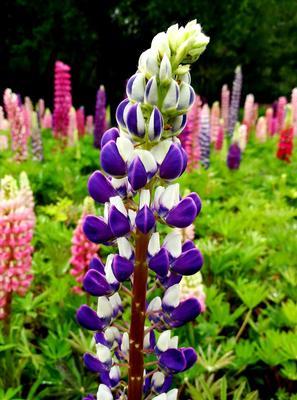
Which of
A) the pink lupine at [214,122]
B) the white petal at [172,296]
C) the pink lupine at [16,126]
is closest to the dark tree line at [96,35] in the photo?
the pink lupine at [214,122]

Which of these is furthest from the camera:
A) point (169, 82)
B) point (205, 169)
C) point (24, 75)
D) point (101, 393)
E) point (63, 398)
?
point (24, 75)

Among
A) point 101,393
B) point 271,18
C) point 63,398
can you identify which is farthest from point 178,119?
point 271,18

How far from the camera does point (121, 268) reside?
4.42 feet

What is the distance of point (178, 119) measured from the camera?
1341 millimetres

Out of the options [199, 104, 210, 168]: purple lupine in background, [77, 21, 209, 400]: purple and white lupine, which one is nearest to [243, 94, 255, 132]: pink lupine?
[199, 104, 210, 168]: purple lupine in background

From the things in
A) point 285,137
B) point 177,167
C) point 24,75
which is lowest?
point 177,167

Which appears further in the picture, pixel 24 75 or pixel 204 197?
pixel 24 75

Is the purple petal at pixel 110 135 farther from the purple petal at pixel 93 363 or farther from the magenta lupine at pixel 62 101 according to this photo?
the magenta lupine at pixel 62 101

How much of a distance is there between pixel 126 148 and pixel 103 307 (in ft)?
1.51

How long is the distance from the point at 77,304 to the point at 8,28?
53.5 feet

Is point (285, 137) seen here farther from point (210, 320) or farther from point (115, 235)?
point (115, 235)

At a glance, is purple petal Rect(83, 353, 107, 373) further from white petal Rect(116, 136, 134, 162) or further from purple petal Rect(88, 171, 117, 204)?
white petal Rect(116, 136, 134, 162)

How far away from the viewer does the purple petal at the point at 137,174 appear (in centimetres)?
128

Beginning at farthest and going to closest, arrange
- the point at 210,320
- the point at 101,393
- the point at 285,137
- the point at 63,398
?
the point at 285,137, the point at 210,320, the point at 63,398, the point at 101,393
